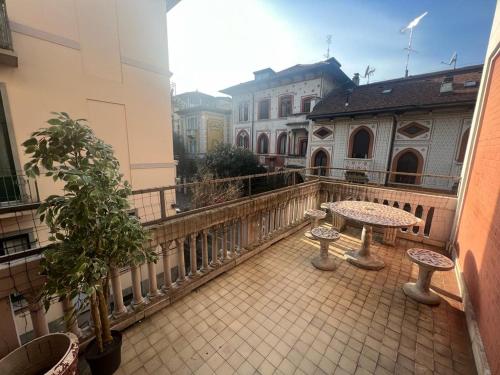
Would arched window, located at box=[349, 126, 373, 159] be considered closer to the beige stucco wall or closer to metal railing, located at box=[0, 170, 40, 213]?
the beige stucco wall

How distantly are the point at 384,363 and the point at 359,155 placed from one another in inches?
450

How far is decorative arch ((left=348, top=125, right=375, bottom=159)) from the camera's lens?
11133 millimetres

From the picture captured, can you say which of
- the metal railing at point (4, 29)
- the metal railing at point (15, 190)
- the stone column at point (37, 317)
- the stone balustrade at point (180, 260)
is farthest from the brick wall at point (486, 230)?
the metal railing at point (4, 29)

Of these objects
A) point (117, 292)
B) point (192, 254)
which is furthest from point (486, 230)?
point (117, 292)

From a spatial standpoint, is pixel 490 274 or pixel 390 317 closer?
pixel 490 274

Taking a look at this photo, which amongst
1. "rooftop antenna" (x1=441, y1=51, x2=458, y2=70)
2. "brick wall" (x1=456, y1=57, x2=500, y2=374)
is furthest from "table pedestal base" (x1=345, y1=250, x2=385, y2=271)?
"rooftop antenna" (x1=441, y1=51, x2=458, y2=70)

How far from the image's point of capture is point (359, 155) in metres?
11.6

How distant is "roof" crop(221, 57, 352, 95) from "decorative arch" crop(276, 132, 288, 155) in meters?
3.89

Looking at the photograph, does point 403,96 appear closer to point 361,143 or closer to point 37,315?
point 361,143

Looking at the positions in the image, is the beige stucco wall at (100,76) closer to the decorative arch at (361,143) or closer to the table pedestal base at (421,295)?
the table pedestal base at (421,295)

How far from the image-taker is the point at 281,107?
51.6 ft

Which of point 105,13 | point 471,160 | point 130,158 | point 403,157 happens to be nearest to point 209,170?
point 130,158

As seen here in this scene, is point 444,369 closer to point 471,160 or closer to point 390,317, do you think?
point 390,317

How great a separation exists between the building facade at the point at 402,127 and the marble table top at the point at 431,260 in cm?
552
